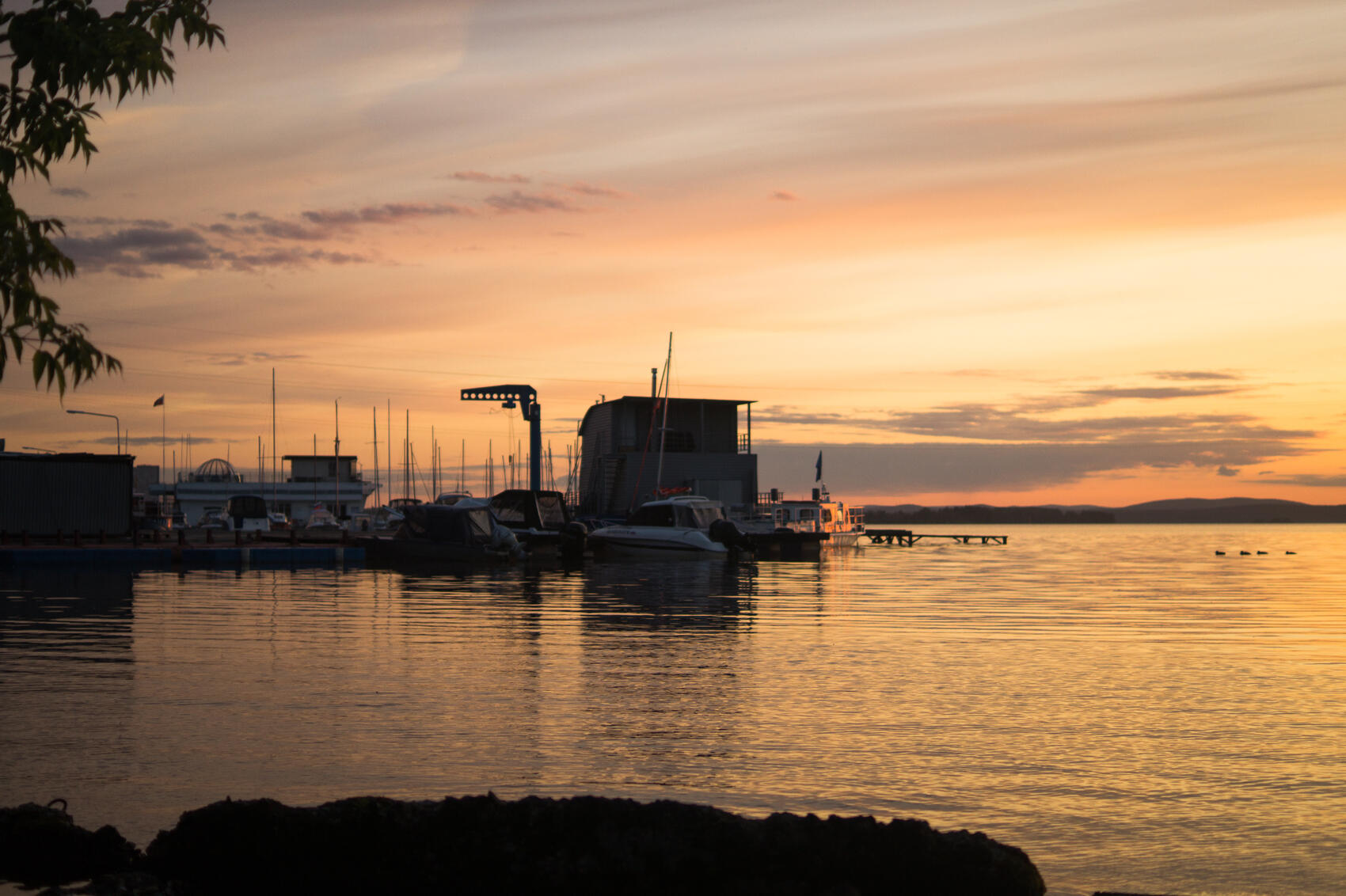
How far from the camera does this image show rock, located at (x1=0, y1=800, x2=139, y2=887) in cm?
698

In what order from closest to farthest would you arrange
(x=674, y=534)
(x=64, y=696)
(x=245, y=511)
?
(x=64, y=696), (x=674, y=534), (x=245, y=511)

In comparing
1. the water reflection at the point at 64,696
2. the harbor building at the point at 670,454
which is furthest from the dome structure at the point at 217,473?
the water reflection at the point at 64,696

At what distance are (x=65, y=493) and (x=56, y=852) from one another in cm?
5480

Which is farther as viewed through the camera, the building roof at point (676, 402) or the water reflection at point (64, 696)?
the building roof at point (676, 402)

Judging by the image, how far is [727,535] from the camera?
55969 mm

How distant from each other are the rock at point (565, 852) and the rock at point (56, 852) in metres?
0.36

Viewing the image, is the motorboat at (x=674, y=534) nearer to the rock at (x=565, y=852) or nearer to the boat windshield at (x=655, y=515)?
the boat windshield at (x=655, y=515)

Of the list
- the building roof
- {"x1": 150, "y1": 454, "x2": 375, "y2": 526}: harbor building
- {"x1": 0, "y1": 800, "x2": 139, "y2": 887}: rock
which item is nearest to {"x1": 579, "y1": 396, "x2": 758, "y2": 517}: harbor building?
the building roof

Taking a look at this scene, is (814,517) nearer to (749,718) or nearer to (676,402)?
(676,402)

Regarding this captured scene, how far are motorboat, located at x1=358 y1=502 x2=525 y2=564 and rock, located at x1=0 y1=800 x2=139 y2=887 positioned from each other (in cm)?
4391

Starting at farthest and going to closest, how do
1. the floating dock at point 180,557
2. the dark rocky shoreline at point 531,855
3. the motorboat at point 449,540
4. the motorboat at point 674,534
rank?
the motorboat at point 674,534 → the motorboat at point 449,540 → the floating dock at point 180,557 → the dark rocky shoreline at point 531,855

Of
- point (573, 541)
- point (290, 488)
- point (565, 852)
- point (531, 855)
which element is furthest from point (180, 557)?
point (290, 488)

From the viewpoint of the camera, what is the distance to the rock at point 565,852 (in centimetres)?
626

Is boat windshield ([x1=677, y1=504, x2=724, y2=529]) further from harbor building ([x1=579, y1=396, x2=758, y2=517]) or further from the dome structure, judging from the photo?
the dome structure
